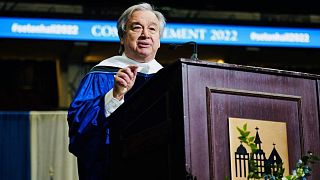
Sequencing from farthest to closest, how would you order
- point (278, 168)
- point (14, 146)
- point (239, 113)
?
point (14, 146) < point (239, 113) < point (278, 168)

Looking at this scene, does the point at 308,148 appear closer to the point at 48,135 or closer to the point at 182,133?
the point at 182,133

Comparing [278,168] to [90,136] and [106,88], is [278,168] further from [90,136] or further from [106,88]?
[106,88]

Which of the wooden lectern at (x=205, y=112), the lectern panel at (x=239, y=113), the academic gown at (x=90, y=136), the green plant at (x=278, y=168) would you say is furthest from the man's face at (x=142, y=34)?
the green plant at (x=278, y=168)

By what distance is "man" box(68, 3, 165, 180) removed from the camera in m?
3.36

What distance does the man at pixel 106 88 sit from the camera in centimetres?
336

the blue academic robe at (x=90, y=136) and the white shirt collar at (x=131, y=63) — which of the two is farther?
the white shirt collar at (x=131, y=63)

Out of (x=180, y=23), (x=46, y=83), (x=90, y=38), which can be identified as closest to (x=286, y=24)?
(x=180, y=23)

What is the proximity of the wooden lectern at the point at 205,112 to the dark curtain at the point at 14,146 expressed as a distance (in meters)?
4.37

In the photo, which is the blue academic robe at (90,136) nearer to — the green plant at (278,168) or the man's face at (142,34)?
the man's face at (142,34)

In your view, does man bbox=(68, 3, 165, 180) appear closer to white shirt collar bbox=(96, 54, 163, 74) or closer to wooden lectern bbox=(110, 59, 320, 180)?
white shirt collar bbox=(96, 54, 163, 74)

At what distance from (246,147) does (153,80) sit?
42 centimetres

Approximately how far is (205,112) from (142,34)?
112cm

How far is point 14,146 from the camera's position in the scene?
7.37 metres

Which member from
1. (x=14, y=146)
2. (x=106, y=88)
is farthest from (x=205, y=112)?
(x=14, y=146)
